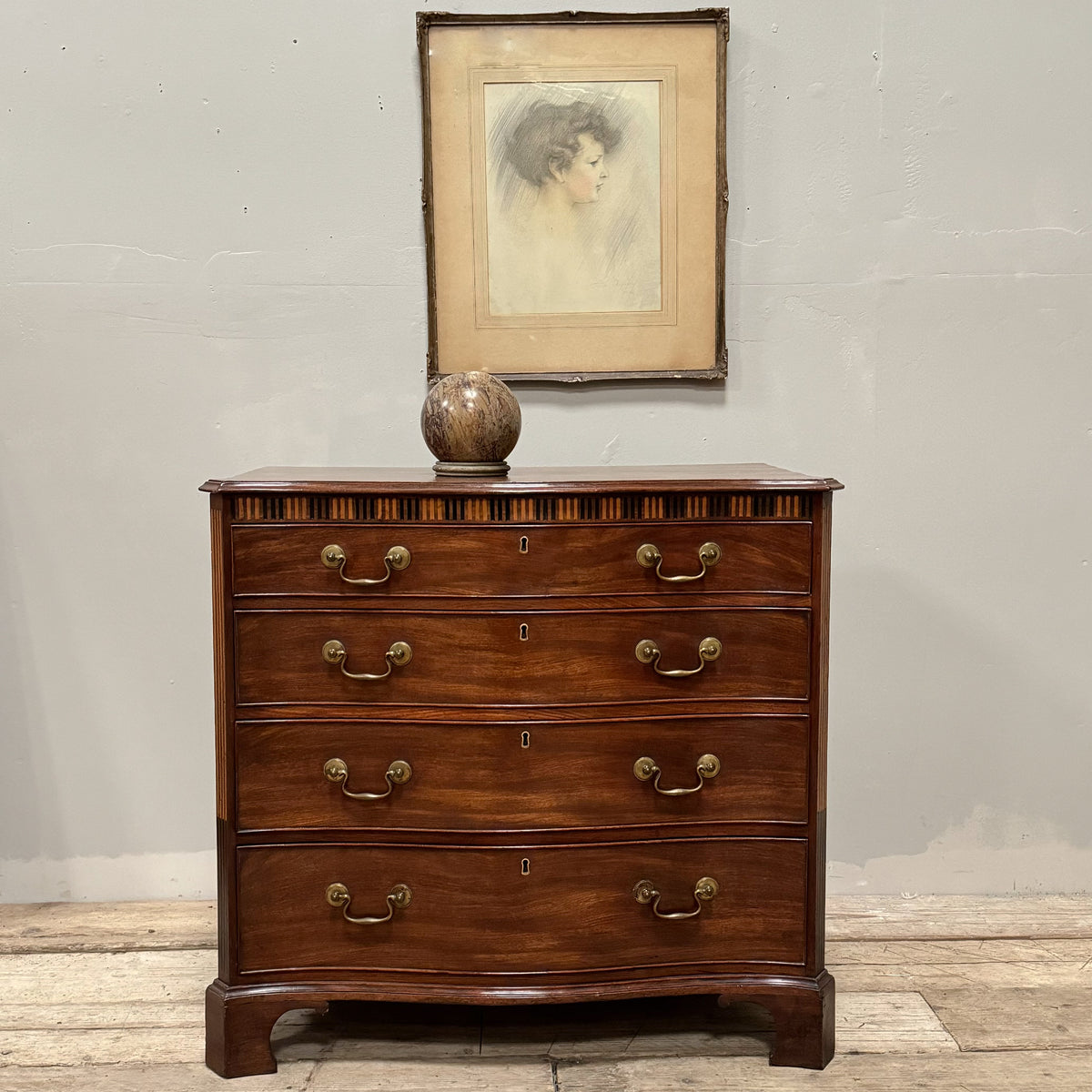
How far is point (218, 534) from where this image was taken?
185 cm

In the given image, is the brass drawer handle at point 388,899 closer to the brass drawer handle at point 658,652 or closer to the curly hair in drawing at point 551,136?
the brass drawer handle at point 658,652

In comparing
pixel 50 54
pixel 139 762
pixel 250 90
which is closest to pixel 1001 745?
pixel 139 762

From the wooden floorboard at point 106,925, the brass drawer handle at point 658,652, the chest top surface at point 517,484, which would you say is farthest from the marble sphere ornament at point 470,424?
the wooden floorboard at point 106,925

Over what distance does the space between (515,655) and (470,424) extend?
44cm

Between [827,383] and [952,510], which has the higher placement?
[827,383]

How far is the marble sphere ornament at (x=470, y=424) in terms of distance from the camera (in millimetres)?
1978

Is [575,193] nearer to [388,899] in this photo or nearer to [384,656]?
[384,656]

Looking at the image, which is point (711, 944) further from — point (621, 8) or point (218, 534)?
point (621, 8)

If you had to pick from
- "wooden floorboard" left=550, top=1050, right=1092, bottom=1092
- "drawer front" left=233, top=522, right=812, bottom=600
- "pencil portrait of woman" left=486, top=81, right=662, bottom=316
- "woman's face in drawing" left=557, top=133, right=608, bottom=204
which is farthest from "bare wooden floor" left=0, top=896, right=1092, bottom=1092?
"woman's face in drawing" left=557, top=133, right=608, bottom=204

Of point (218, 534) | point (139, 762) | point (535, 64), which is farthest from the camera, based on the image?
point (139, 762)

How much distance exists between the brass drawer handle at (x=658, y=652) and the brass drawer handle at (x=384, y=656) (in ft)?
1.33

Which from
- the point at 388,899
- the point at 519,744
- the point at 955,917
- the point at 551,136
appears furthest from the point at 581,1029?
the point at 551,136

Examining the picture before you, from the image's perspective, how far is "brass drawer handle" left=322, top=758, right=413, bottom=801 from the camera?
6.14 feet

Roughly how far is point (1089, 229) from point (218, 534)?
215cm
